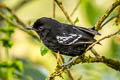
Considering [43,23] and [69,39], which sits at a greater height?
[43,23]

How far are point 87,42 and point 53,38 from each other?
318 mm

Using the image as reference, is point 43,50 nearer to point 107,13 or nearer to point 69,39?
point 69,39

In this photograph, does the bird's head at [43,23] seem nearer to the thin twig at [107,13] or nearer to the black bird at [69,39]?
the black bird at [69,39]

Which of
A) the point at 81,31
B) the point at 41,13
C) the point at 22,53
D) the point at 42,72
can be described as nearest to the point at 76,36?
the point at 81,31

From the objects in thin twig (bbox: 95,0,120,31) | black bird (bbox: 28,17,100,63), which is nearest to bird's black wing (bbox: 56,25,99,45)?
black bird (bbox: 28,17,100,63)

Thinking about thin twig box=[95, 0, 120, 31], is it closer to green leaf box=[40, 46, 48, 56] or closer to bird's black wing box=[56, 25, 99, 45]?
bird's black wing box=[56, 25, 99, 45]

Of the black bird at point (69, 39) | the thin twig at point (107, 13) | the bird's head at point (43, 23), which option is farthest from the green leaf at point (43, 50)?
the thin twig at point (107, 13)

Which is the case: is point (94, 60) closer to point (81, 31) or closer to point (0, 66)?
point (81, 31)

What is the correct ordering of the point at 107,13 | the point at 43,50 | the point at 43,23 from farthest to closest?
1. the point at 43,23
2. the point at 43,50
3. the point at 107,13

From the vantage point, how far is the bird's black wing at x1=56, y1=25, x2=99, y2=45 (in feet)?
10.1

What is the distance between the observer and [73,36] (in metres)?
3.11

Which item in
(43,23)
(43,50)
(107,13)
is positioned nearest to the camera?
(107,13)

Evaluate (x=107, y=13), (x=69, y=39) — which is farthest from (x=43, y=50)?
(x=107, y=13)

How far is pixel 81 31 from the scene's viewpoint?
312cm
